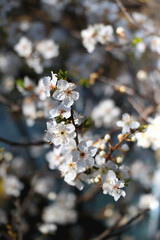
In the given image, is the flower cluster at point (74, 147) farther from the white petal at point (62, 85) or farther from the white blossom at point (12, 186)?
the white blossom at point (12, 186)

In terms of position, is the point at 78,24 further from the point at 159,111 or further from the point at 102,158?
the point at 102,158

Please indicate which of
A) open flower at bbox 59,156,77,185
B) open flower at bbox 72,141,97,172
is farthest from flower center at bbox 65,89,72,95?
open flower at bbox 59,156,77,185

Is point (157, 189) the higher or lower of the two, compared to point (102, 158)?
higher

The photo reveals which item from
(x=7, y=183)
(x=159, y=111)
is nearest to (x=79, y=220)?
(x=7, y=183)

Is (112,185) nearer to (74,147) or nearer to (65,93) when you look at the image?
(74,147)

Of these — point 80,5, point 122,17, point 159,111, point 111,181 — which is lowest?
point 111,181

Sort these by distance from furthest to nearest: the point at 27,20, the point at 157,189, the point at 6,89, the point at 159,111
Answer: the point at 6,89
the point at 27,20
the point at 157,189
the point at 159,111

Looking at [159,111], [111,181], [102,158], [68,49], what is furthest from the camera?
[68,49]

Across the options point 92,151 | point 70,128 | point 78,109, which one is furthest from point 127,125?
point 78,109

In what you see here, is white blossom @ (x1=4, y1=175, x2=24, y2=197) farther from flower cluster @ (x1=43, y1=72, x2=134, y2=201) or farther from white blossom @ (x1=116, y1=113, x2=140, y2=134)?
white blossom @ (x1=116, y1=113, x2=140, y2=134)
